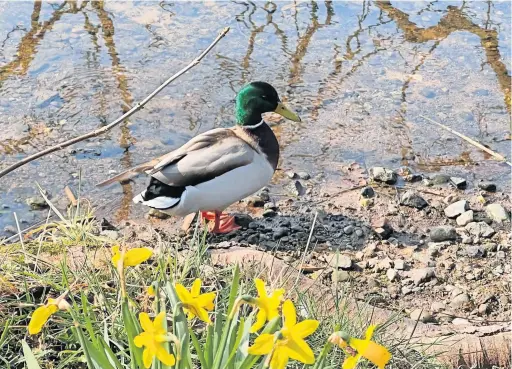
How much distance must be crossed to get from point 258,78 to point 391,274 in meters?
2.64

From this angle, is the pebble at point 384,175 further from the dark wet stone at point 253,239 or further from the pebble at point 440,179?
the dark wet stone at point 253,239

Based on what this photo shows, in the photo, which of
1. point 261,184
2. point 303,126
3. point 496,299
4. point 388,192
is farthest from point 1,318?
point 303,126

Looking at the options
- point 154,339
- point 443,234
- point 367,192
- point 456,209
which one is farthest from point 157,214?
point 154,339

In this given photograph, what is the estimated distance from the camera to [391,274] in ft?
12.9

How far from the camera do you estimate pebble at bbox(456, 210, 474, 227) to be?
14.6 feet

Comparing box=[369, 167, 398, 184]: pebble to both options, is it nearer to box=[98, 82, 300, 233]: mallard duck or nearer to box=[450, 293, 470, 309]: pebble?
box=[98, 82, 300, 233]: mallard duck

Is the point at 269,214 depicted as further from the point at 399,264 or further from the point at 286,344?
the point at 286,344

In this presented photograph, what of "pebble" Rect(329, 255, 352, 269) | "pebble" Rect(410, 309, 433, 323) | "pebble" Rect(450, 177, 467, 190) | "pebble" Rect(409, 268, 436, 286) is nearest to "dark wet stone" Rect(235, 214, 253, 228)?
"pebble" Rect(329, 255, 352, 269)

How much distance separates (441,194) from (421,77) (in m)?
1.80

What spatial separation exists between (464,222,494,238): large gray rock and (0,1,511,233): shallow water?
0.68m

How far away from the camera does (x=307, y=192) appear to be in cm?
480

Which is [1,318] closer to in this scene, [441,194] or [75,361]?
[75,361]

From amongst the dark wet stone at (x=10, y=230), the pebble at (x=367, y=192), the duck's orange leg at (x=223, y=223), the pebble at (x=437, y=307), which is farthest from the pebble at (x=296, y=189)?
the dark wet stone at (x=10, y=230)

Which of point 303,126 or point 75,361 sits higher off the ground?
point 75,361
